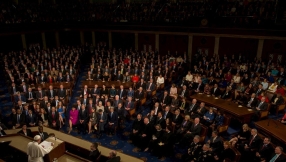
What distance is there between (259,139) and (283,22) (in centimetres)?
927

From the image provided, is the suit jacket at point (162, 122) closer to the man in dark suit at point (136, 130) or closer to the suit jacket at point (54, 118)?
the man in dark suit at point (136, 130)

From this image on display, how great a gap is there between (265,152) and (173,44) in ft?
44.0

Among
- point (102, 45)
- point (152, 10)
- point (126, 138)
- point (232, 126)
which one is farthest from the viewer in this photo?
point (102, 45)

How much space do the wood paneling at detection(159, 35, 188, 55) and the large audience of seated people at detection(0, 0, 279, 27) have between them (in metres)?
1.60

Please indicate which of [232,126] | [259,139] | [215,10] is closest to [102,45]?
[215,10]

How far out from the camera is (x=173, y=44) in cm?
1864

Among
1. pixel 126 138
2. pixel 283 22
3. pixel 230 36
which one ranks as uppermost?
pixel 283 22

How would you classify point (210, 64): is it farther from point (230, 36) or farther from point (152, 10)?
point (152, 10)

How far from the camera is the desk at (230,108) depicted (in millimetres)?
8305

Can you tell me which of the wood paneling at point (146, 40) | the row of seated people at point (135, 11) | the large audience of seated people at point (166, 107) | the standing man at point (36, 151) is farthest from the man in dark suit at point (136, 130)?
the wood paneling at point (146, 40)

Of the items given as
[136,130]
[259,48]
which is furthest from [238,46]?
[136,130]

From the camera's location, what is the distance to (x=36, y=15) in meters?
19.4

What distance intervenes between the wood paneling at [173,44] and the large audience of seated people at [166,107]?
4321mm

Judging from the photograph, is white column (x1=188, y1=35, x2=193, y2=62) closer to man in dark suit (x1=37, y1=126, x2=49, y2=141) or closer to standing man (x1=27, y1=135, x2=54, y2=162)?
man in dark suit (x1=37, y1=126, x2=49, y2=141)
